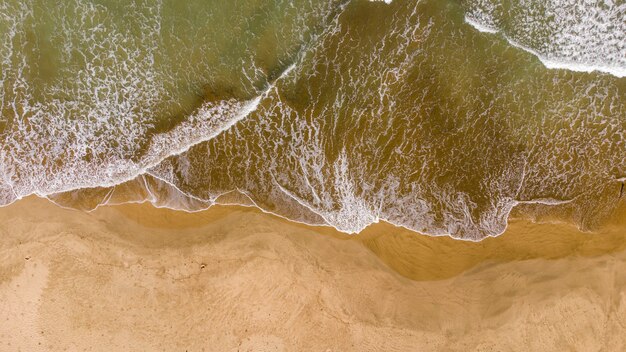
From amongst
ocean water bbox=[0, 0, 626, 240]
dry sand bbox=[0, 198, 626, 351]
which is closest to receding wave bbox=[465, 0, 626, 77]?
ocean water bbox=[0, 0, 626, 240]

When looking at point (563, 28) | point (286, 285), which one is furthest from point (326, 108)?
point (563, 28)

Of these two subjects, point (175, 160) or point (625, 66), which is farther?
point (175, 160)

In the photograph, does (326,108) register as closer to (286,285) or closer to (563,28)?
(286,285)

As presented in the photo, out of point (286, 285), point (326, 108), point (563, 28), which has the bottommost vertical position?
point (286, 285)

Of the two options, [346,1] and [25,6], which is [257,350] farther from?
[25,6]

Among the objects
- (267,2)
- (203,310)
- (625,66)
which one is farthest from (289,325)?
(625,66)

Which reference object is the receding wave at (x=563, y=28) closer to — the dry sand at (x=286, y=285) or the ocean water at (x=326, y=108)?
the ocean water at (x=326, y=108)
